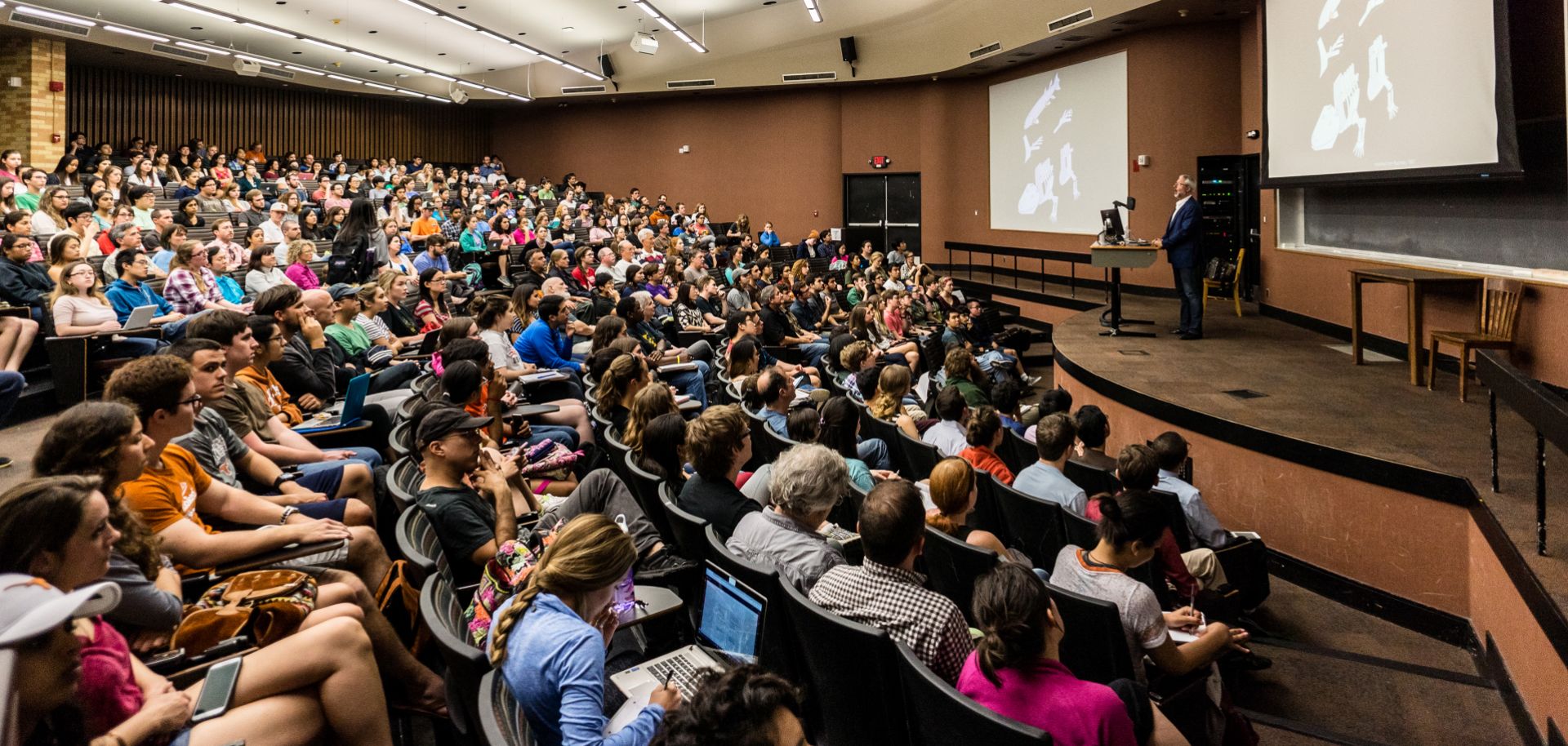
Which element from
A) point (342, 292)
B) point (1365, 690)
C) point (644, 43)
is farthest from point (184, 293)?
point (644, 43)

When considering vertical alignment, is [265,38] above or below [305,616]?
above

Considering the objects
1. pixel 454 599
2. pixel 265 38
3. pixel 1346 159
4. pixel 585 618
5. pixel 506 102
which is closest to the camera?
pixel 585 618

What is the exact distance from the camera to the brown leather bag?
2.02 meters

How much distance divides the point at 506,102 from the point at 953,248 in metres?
11.0

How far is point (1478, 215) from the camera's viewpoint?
5.72m

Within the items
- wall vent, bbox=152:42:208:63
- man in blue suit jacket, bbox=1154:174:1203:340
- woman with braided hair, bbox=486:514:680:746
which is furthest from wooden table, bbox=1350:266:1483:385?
wall vent, bbox=152:42:208:63

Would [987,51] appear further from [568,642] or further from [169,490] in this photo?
[568,642]

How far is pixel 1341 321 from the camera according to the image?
7.37 metres

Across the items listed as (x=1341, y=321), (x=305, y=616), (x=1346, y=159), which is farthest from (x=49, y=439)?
(x=1341, y=321)

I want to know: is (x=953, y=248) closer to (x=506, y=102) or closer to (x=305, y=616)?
(x=506, y=102)

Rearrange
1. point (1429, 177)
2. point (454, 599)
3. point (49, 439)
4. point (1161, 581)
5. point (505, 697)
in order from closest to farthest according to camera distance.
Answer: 1. point (505, 697)
2. point (49, 439)
3. point (454, 599)
4. point (1161, 581)
5. point (1429, 177)

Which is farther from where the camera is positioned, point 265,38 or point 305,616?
point 265,38

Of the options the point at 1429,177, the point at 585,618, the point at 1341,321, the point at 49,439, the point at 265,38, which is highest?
the point at 265,38

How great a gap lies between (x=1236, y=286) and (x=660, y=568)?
8.55 metres
